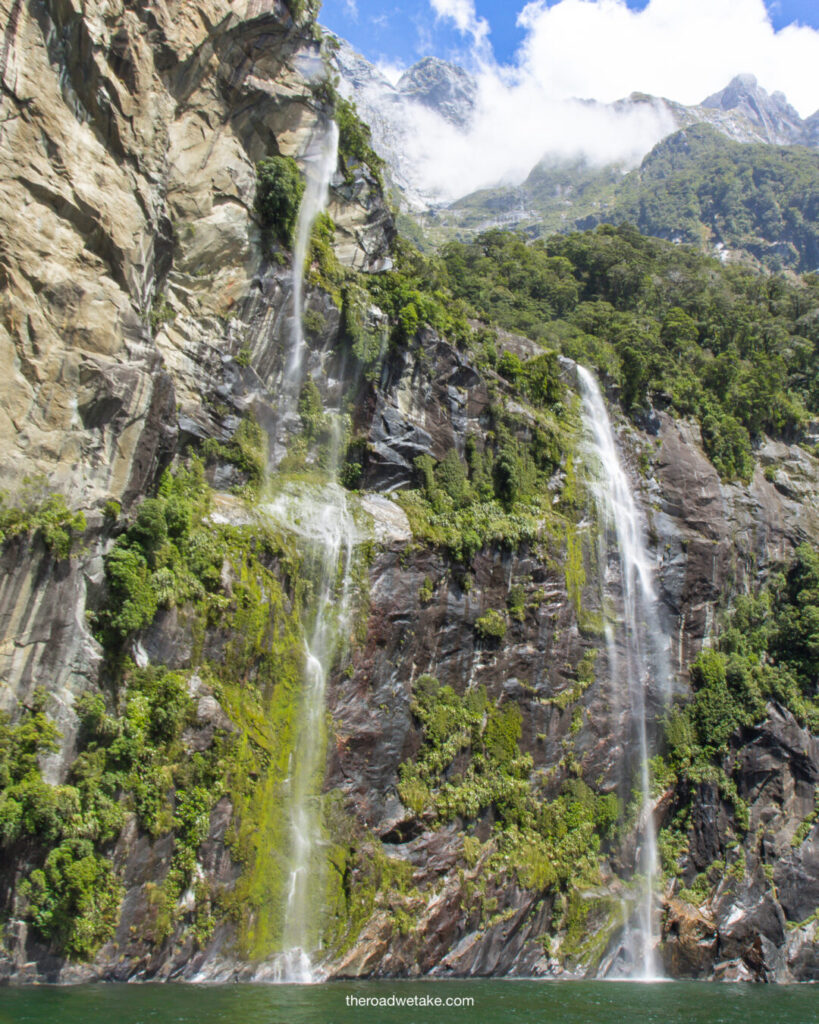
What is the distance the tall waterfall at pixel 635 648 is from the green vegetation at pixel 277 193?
1560 centimetres

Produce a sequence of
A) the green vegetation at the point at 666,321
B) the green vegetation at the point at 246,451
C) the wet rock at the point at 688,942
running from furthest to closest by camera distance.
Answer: the green vegetation at the point at 666,321, the wet rock at the point at 688,942, the green vegetation at the point at 246,451

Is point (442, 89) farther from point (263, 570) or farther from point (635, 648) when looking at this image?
point (263, 570)

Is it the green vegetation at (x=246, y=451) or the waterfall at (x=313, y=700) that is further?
the green vegetation at (x=246, y=451)

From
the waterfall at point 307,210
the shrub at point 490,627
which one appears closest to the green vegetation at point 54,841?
the shrub at point 490,627

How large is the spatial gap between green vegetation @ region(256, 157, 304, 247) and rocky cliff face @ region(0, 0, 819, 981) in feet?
2.11

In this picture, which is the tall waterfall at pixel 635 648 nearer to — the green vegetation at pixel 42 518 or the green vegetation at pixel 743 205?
the green vegetation at pixel 42 518

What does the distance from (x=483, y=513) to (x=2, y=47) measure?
1896 cm

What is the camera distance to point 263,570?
1931 centimetres

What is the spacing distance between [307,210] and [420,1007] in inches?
1010

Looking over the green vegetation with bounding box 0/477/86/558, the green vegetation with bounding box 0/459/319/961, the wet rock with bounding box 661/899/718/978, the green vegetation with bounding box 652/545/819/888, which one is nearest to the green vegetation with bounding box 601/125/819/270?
the green vegetation with bounding box 652/545/819/888

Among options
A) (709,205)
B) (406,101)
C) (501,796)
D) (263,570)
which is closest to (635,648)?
(501,796)

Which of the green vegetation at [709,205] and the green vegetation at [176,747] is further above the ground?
the green vegetation at [709,205]

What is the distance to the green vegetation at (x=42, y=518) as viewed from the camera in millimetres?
13977

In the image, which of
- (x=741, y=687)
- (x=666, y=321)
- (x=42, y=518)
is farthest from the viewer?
(x=666, y=321)
